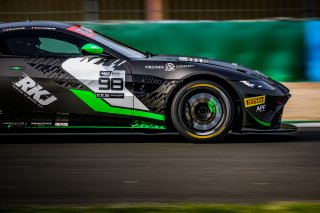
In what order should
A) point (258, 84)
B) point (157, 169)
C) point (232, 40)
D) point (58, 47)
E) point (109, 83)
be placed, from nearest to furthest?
1. point (157, 169)
2. point (109, 83)
3. point (258, 84)
4. point (58, 47)
5. point (232, 40)

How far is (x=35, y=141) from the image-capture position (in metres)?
9.29

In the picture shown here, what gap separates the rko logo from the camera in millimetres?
8727

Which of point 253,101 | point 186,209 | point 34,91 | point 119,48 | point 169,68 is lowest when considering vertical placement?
point 186,209

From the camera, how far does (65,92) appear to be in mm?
8719

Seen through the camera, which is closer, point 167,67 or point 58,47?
point 167,67

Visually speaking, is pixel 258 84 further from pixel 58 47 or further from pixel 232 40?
pixel 232 40

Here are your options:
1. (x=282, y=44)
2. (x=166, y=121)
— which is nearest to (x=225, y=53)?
(x=282, y=44)

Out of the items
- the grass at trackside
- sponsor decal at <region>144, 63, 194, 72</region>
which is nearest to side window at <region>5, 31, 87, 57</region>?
sponsor decal at <region>144, 63, 194, 72</region>

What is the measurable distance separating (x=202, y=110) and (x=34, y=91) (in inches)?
68.5

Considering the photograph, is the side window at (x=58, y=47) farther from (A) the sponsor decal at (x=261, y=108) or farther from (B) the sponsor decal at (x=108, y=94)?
(A) the sponsor decal at (x=261, y=108)

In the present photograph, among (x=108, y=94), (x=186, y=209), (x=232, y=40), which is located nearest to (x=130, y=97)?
(x=108, y=94)

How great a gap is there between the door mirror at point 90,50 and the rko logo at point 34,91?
1.88 ft

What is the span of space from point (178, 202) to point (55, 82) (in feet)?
10.2

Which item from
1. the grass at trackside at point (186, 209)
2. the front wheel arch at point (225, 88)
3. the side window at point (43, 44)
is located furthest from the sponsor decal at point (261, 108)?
the grass at trackside at point (186, 209)
